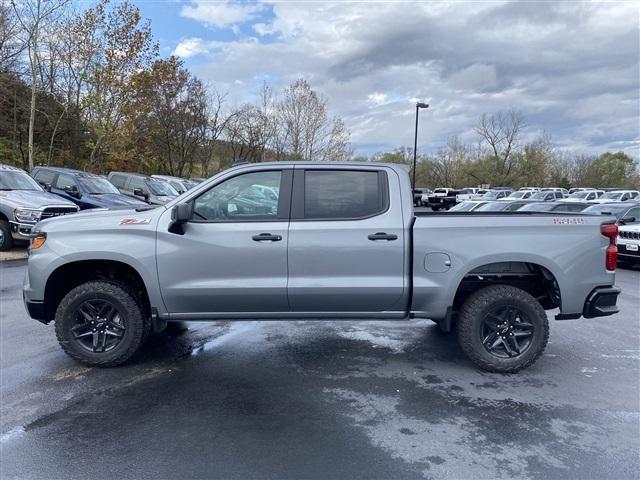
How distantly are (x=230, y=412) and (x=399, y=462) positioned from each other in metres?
1.35

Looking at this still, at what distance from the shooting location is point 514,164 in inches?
2606

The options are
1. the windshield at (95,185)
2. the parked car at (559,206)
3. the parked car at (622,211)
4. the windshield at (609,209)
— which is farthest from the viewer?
the parked car at (559,206)

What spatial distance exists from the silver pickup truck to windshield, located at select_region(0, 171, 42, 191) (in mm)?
8721

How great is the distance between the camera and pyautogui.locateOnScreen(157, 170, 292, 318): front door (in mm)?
4141

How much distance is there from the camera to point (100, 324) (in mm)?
4348

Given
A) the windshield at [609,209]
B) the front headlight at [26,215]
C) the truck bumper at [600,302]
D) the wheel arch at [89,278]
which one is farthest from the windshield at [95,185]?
the windshield at [609,209]

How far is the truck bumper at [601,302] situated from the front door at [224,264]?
9.39 feet

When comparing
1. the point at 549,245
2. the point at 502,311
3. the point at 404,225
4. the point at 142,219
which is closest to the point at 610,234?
the point at 549,245

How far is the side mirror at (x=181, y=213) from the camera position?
4.02 m

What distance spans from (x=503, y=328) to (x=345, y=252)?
5.61 ft

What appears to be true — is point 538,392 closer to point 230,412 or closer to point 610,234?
point 610,234

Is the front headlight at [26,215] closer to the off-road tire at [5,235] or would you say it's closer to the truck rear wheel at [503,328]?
the off-road tire at [5,235]

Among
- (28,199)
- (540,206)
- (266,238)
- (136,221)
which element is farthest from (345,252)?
(540,206)

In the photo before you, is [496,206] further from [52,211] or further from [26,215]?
[26,215]
